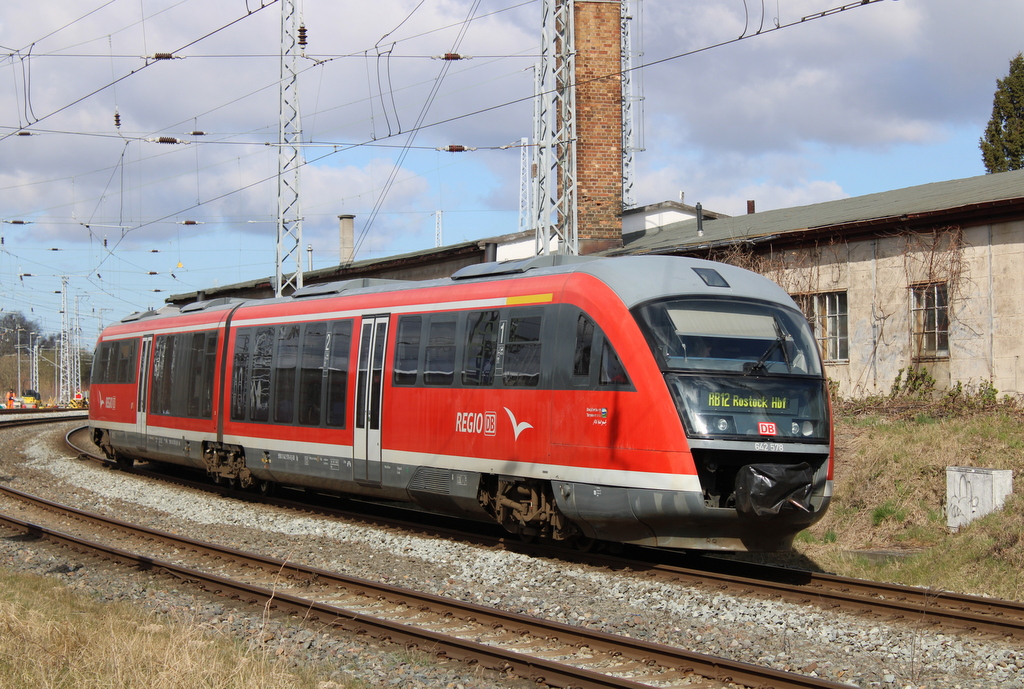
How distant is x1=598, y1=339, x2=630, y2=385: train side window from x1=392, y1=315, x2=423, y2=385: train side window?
3.47 metres

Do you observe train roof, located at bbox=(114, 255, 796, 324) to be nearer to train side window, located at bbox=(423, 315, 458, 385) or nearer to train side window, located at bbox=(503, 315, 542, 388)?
train side window, located at bbox=(503, 315, 542, 388)

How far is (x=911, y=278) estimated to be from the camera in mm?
17062

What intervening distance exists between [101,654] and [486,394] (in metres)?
5.86

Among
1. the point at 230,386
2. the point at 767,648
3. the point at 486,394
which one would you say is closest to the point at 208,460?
the point at 230,386

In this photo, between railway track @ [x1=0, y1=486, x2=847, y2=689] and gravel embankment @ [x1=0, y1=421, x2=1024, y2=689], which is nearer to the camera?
railway track @ [x1=0, y1=486, x2=847, y2=689]

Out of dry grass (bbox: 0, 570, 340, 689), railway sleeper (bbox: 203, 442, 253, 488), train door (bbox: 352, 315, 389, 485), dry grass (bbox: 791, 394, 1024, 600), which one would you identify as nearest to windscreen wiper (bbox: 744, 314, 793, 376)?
dry grass (bbox: 791, 394, 1024, 600)

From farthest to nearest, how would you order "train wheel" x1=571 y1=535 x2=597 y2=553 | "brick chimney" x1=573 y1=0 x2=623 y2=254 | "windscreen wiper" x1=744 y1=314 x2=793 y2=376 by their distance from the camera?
"brick chimney" x1=573 y1=0 x2=623 y2=254
"train wheel" x1=571 y1=535 x2=597 y2=553
"windscreen wiper" x1=744 y1=314 x2=793 y2=376

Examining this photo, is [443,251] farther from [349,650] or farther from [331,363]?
[349,650]

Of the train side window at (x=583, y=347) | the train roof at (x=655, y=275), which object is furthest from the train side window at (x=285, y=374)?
the train side window at (x=583, y=347)

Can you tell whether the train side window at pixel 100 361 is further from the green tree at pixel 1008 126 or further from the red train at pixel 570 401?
the green tree at pixel 1008 126

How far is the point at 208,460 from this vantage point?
17.5m

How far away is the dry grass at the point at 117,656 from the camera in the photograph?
566 centimetres

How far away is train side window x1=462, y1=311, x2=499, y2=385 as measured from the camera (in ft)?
37.4

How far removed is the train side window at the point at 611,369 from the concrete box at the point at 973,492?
16.2ft
